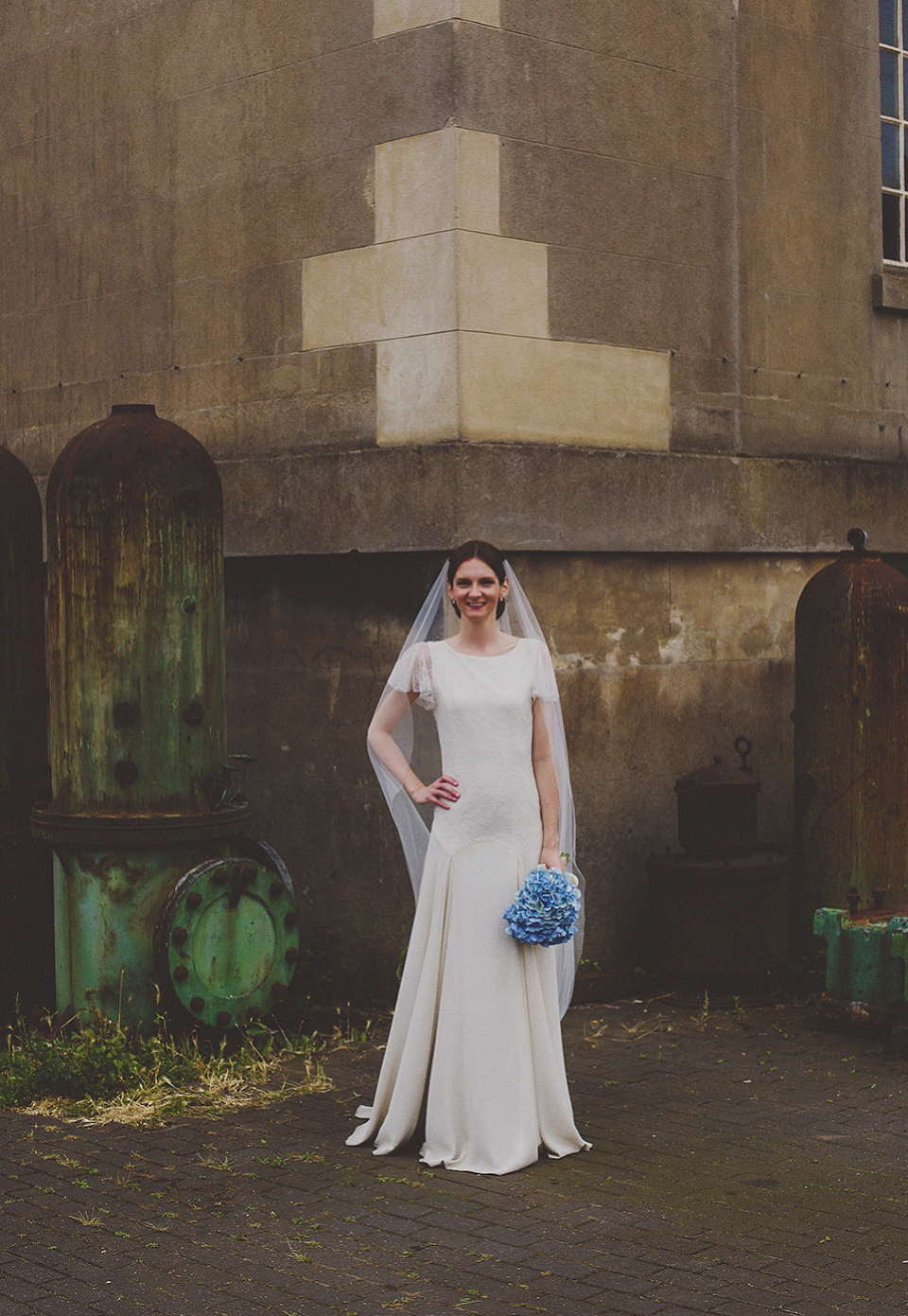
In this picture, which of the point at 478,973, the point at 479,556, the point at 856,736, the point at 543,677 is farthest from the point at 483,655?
the point at 856,736

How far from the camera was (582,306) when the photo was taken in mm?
7594

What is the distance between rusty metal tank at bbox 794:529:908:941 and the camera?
741 cm

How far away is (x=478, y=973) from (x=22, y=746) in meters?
2.77

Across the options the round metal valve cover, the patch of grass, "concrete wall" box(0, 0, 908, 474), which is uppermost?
"concrete wall" box(0, 0, 908, 474)

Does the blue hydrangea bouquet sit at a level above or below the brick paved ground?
above

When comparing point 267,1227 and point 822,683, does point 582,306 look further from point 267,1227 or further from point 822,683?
point 267,1227

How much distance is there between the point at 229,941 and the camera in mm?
6320

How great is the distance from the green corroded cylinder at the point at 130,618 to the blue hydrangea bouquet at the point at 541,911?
5.30 feet

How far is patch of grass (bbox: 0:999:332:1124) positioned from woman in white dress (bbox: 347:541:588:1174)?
640 millimetres

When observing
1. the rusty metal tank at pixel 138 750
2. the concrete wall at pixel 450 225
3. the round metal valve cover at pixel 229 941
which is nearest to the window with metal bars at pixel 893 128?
the concrete wall at pixel 450 225

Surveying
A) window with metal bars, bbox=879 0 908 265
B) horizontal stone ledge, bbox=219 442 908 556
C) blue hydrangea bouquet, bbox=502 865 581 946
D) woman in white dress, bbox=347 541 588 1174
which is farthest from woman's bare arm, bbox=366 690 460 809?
window with metal bars, bbox=879 0 908 265

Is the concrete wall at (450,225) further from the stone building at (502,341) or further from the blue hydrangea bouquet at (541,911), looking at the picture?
the blue hydrangea bouquet at (541,911)

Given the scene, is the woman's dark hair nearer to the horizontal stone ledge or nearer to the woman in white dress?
the woman in white dress

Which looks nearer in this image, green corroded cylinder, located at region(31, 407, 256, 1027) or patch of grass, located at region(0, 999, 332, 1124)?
patch of grass, located at region(0, 999, 332, 1124)
